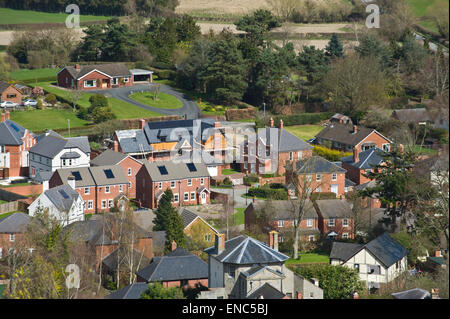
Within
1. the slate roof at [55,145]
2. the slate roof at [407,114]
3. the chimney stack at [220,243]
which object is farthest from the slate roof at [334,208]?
the slate roof at [407,114]

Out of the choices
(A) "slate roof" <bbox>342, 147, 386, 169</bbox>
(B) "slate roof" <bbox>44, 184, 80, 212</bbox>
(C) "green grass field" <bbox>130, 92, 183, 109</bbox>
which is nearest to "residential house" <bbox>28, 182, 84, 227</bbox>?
(B) "slate roof" <bbox>44, 184, 80, 212</bbox>

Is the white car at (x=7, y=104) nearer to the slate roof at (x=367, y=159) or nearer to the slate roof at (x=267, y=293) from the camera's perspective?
the slate roof at (x=367, y=159)

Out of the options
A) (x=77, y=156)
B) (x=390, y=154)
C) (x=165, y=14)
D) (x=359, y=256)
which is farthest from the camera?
(x=165, y=14)

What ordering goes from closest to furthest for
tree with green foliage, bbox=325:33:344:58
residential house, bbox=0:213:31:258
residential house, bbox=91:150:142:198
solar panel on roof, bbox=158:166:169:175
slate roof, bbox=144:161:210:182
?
1. residential house, bbox=0:213:31:258
2. slate roof, bbox=144:161:210:182
3. solar panel on roof, bbox=158:166:169:175
4. residential house, bbox=91:150:142:198
5. tree with green foliage, bbox=325:33:344:58

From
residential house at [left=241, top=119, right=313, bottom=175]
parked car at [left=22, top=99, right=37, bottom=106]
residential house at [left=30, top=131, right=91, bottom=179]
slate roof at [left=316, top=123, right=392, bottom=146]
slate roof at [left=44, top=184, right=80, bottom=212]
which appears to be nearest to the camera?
slate roof at [left=44, top=184, right=80, bottom=212]

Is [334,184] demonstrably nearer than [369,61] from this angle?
Yes

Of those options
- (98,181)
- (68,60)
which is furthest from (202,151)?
(68,60)

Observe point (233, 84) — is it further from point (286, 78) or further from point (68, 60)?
point (68, 60)

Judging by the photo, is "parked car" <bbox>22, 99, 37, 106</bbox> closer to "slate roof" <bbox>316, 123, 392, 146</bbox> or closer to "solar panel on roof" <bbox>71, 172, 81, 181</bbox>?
"solar panel on roof" <bbox>71, 172, 81, 181</bbox>
